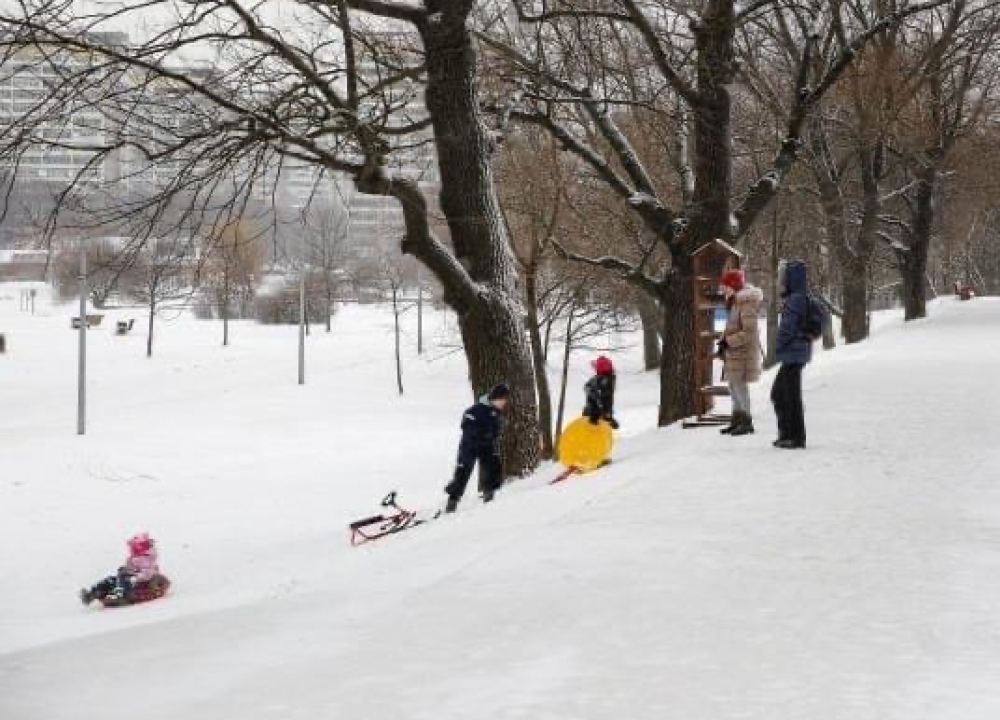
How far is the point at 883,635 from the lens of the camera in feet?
14.0

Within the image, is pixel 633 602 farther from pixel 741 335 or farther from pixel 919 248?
pixel 919 248

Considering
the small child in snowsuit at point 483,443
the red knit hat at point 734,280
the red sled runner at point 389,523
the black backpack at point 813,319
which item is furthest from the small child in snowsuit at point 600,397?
the black backpack at point 813,319

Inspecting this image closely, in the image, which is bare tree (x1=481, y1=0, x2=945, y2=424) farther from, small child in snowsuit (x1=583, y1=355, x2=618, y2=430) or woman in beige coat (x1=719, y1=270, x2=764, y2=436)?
woman in beige coat (x1=719, y1=270, x2=764, y2=436)

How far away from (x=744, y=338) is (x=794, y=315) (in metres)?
0.68

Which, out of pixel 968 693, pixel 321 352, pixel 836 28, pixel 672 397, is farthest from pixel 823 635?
pixel 321 352

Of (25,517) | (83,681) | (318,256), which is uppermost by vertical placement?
(318,256)

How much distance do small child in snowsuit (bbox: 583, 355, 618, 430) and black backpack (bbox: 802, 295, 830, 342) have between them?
2.01 metres

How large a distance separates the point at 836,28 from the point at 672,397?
6.85 meters

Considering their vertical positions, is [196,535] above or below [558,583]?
below

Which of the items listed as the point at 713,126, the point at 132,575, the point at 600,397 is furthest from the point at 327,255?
the point at 600,397

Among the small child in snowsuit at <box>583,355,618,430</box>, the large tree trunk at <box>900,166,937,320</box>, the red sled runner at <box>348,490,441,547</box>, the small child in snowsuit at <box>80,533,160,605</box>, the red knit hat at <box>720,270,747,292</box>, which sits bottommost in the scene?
the small child in snowsuit at <box>80,533,160,605</box>

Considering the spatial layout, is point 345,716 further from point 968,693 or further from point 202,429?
point 202,429

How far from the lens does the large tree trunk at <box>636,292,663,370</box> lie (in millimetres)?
36844

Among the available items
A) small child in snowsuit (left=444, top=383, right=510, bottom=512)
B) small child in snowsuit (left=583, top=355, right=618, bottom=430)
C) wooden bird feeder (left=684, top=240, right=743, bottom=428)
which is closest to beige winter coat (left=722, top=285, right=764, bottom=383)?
small child in snowsuit (left=583, top=355, right=618, bottom=430)
